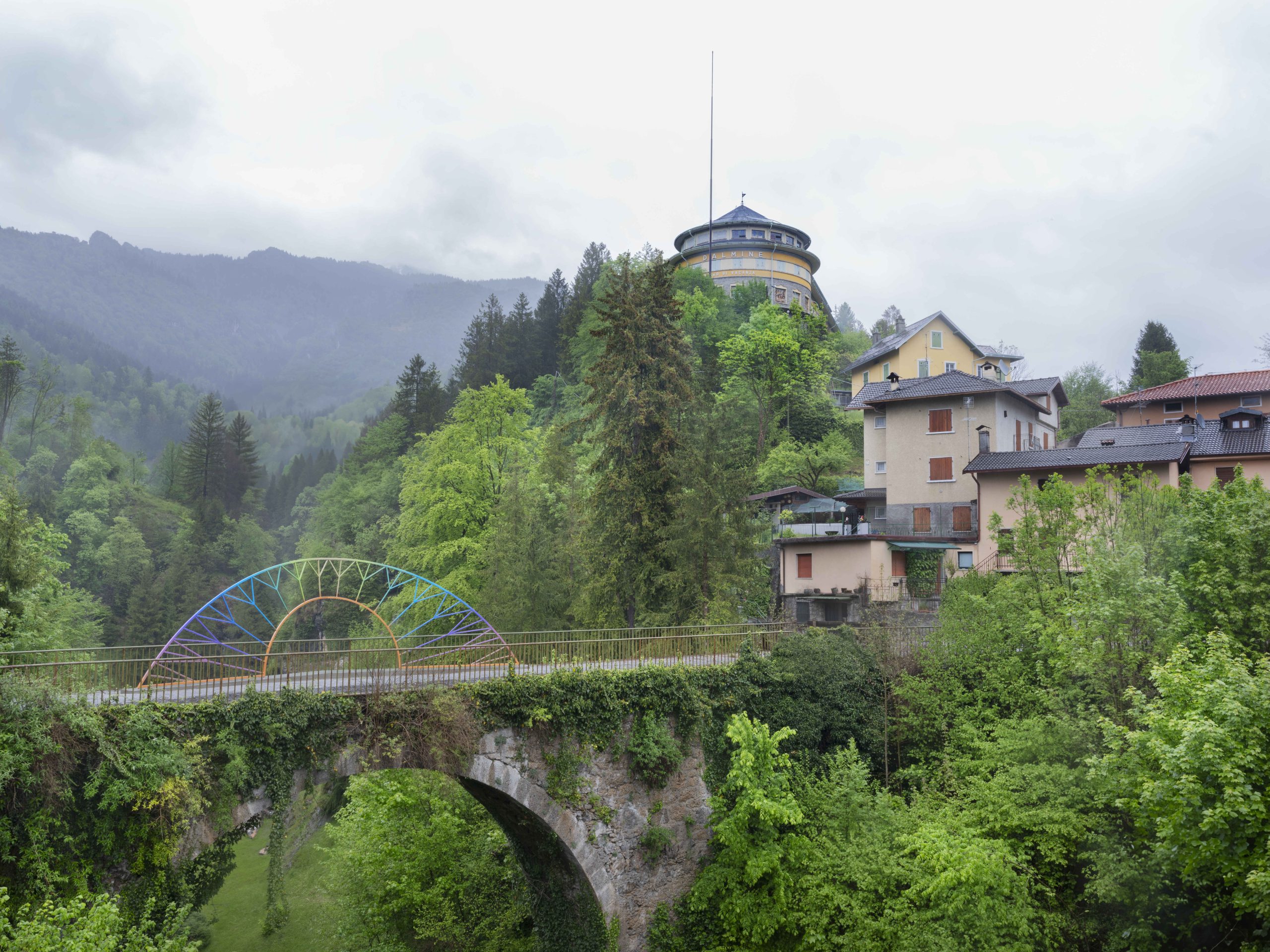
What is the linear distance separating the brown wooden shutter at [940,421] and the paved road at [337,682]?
71.3ft

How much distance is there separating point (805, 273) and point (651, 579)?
52.2 m

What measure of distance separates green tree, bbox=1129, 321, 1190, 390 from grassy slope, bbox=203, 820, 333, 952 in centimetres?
5592

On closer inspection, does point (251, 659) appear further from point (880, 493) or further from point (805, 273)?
point (805, 273)

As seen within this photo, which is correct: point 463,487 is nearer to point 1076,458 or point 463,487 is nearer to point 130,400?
point 1076,458

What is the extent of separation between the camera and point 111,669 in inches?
520

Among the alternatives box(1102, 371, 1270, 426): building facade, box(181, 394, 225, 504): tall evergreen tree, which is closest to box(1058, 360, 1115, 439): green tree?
box(1102, 371, 1270, 426): building facade

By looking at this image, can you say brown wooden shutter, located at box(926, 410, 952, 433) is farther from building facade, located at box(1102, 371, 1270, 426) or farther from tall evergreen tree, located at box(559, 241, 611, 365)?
tall evergreen tree, located at box(559, 241, 611, 365)

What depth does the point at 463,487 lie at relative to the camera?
34.1m

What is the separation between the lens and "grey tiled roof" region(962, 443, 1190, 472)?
2947 centimetres

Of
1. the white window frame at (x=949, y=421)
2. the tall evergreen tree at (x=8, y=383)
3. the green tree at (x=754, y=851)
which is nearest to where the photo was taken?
the green tree at (x=754, y=851)

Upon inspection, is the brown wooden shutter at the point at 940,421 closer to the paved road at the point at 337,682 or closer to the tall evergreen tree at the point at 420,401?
the paved road at the point at 337,682

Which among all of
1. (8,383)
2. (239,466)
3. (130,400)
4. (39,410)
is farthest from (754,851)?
(130,400)

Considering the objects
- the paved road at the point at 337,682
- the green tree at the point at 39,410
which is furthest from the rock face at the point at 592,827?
the green tree at the point at 39,410

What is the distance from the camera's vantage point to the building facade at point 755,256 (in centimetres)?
6662
